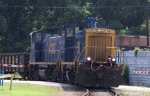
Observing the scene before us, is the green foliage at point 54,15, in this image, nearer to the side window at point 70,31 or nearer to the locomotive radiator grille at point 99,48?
the side window at point 70,31

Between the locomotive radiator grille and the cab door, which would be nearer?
the locomotive radiator grille

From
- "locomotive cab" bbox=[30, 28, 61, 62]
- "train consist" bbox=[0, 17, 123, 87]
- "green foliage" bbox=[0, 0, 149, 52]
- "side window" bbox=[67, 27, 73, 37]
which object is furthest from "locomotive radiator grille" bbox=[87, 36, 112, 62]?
"green foliage" bbox=[0, 0, 149, 52]

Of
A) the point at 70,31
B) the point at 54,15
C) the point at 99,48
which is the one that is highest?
the point at 54,15

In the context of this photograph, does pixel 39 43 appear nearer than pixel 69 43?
No

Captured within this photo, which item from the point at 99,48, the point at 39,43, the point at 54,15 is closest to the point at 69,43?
the point at 99,48

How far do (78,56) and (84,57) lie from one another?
0.64 m

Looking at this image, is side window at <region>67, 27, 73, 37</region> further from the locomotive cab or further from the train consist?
the locomotive cab

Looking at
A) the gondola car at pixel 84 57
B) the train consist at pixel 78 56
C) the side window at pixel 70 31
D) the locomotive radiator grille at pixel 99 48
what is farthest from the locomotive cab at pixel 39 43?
the locomotive radiator grille at pixel 99 48

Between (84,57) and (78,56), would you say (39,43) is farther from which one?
(84,57)

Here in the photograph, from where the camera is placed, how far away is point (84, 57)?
23.1m

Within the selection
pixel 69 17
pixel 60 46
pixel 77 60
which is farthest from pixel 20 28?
pixel 77 60

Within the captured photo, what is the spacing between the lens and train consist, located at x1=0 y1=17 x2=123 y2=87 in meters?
22.4

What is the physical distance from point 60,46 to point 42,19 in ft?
94.3

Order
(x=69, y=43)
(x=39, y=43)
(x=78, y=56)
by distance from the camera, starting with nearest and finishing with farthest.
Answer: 1. (x=78, y=56)
2. (x=69, y=43)
3. (x=39, y=43)
